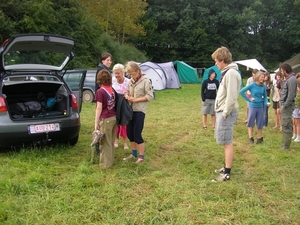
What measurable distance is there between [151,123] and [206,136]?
6.37 ft

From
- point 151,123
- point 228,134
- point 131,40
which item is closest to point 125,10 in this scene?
point 131,40

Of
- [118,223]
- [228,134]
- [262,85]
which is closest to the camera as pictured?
[118,223]

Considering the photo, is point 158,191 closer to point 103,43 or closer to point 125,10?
point 103,43

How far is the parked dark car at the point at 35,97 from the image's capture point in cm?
465

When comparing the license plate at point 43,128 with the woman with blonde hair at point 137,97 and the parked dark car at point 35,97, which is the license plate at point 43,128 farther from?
the woman with blonde hair at point 137,97

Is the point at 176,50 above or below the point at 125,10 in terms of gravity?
below

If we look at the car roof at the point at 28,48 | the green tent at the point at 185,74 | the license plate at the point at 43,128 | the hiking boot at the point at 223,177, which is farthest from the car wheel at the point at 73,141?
the green tent at the point at 185,74

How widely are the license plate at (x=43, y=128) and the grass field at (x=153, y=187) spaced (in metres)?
0.42

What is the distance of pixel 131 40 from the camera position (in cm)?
3869

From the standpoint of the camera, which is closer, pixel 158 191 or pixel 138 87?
pixel 158 191

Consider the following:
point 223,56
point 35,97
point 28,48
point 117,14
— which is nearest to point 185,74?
point 117,14

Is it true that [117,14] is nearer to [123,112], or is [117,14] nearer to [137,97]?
[137,97]

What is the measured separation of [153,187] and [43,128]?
206 cm

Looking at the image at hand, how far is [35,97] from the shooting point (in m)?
5.95
